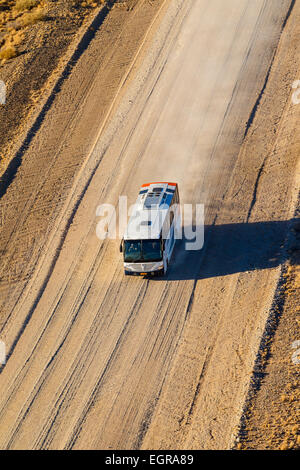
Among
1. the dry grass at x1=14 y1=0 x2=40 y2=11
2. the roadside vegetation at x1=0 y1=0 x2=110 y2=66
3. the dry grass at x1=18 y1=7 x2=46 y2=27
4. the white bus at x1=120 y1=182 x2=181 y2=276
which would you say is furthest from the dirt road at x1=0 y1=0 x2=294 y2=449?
the dry grass at x1=14 y1=0 x2=40 y2=11

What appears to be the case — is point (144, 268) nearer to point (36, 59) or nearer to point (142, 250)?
point (142, 250)

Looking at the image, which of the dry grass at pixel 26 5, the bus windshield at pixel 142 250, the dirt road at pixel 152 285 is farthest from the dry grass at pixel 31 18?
the bus windshield at pixel 142 250

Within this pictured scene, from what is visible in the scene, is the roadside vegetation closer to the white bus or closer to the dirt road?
the dirt road

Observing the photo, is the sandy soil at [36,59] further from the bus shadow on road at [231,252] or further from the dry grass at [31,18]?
the bus shadow on road at [231,252]

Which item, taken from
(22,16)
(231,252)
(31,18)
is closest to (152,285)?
(231,252)

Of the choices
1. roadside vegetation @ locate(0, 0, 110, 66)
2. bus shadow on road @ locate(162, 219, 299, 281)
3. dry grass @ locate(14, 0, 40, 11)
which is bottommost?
bus shadow on road @ locate(162, 219, 299, 281)
